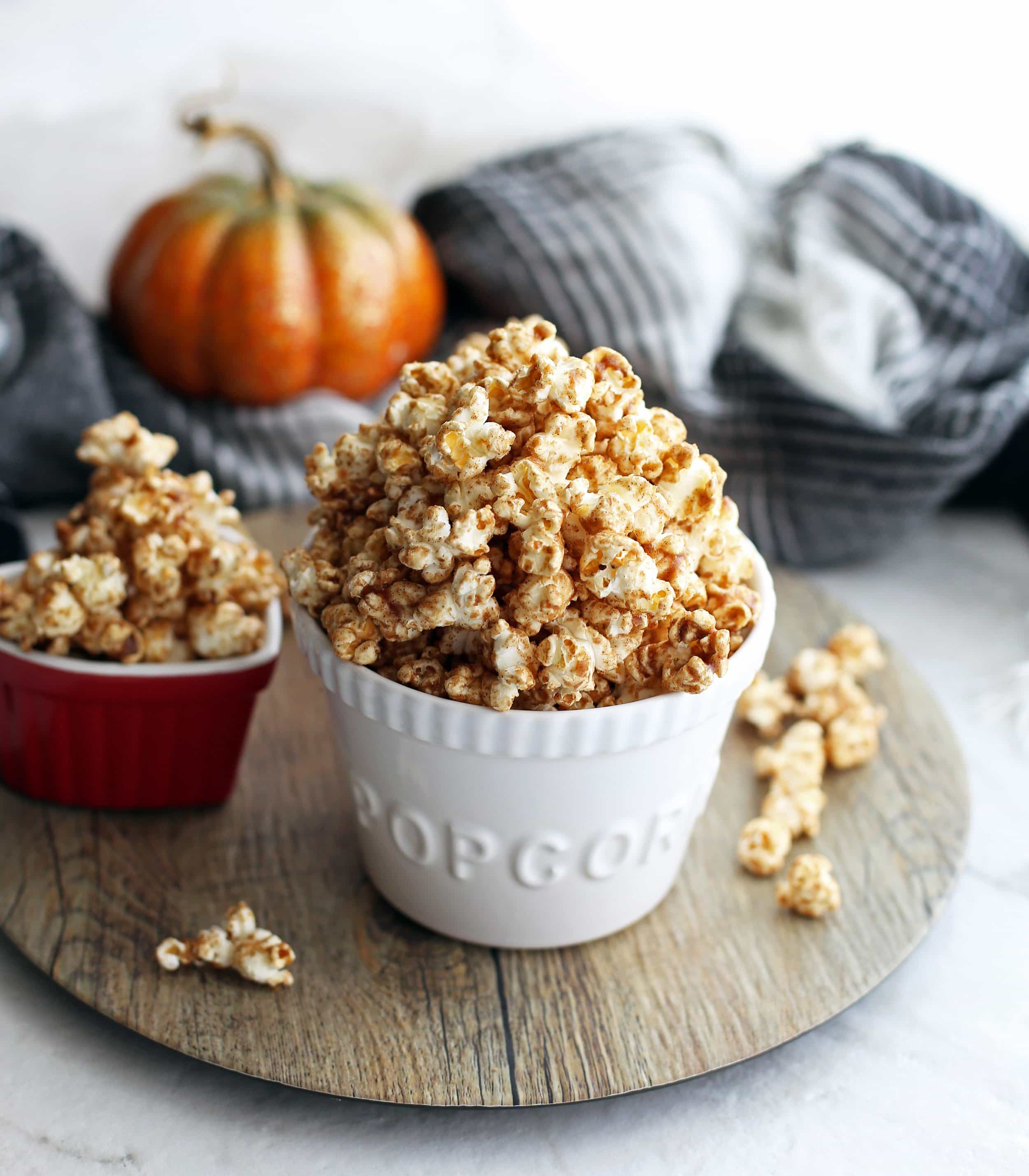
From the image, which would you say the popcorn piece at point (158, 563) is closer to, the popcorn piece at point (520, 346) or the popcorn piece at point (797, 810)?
the popcorn piece at point (520, 346)

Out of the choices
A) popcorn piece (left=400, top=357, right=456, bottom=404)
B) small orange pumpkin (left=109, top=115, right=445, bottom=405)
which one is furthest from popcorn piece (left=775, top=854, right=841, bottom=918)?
small orange pumpkin (left=109, top=115, right=445, bottom=405)

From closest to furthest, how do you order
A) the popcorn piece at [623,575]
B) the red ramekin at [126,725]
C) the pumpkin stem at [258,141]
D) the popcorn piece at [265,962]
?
the popcorn piece at [623,575] → the popcorn piece at [265,962] → the red ramekin at [126,725] → the pumpkin stem at [258,141]

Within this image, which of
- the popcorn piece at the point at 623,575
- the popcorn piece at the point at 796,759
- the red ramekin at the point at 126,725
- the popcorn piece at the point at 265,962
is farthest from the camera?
the popcorn piece at the point at 796,759

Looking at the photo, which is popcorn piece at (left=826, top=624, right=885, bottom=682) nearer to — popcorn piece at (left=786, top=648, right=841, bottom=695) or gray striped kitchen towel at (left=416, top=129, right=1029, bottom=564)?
popcorn piece at (left=786, top=648, right=841, bottom=695)

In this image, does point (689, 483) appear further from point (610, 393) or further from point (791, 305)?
point (791, 305)

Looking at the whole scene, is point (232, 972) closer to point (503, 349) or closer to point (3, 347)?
point (503, 349)

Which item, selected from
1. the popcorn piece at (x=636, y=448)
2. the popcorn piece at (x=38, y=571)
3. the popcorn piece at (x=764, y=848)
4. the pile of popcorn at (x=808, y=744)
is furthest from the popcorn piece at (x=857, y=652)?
the popcorn piece at (x=38, y=571)

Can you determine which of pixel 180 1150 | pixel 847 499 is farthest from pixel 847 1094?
pixel 847 499
